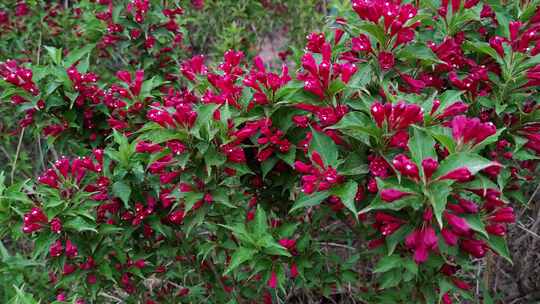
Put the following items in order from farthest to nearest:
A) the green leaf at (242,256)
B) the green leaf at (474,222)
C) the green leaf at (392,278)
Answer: the green leaf at (392,278)
the green leaf at (242,256)
the green leaf at (474,222)

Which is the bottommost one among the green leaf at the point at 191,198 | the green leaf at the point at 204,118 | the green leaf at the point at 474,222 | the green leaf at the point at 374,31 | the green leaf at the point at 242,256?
the green leaf at the point at 242,256

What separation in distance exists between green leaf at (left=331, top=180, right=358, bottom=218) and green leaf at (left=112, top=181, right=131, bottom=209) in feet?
2.74

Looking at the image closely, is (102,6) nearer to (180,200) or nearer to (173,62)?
(173,62)

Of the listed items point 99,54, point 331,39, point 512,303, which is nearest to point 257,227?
point 331,39

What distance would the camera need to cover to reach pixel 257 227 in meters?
1.99

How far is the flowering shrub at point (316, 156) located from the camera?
1656 millimetres

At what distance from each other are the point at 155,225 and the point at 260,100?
72cm

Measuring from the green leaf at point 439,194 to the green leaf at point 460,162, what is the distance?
3 centimetres

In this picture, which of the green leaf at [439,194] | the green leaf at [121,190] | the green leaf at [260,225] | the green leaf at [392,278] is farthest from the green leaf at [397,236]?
the green leaf at [121,190]

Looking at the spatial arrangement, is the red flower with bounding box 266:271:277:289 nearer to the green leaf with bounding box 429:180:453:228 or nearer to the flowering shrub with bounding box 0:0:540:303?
the flowering shrub with bounding box 0:0:540:303

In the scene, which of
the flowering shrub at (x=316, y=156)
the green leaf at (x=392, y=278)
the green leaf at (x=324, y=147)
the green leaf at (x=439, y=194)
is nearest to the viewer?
the green leaf at (x=439, y=194)

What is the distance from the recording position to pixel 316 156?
5.66 ft

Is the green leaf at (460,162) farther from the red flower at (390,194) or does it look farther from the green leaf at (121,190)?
the green leaf at (121,190)

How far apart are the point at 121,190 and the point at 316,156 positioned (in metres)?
0.83
